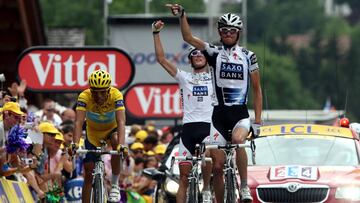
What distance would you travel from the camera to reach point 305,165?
67.2ft

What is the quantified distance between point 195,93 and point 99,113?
5.32ft

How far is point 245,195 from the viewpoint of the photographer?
18.5m

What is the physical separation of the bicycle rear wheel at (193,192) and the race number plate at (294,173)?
134 centimetres

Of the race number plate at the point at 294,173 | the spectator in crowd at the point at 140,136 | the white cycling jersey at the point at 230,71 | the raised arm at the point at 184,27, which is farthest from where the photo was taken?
the spectator in crowd at the point at 140,136

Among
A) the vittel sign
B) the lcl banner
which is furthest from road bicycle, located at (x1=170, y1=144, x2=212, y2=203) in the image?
the lcl banner

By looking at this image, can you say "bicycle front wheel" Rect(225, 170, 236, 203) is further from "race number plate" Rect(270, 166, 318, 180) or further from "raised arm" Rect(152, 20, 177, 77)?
"raised arm" Rect(152, 20, 177, 77)

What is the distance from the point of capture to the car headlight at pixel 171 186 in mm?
21475

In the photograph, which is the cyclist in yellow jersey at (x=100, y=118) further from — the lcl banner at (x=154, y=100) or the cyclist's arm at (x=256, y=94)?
the lcl banner at (x=154, y=100)

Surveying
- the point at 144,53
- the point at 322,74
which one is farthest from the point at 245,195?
the point at 322,74

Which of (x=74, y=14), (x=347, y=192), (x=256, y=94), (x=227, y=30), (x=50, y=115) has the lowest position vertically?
(x=74, y=14)

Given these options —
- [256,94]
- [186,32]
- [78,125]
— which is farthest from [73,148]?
[256,94]

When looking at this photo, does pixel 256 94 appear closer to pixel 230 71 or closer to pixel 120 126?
pixel 230 71

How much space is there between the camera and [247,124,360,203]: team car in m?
19.7

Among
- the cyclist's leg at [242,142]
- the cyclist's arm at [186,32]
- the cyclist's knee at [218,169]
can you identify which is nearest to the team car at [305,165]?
the cyclist's leg at [242,142]
